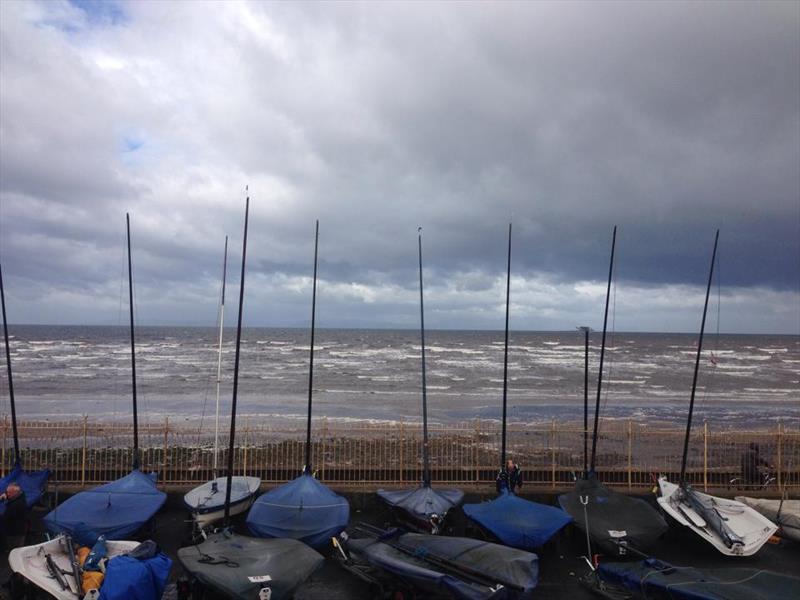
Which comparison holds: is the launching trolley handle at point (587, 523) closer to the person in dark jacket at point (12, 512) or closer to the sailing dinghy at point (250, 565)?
the sailing dinghy at point (250, 565)

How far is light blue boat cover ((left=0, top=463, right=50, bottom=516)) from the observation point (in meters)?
12.5

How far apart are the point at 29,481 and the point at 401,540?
8887 millimetres

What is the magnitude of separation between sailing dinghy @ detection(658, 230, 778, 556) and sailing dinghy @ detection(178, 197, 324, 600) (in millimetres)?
7600

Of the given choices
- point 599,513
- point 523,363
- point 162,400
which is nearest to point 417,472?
point 599,513

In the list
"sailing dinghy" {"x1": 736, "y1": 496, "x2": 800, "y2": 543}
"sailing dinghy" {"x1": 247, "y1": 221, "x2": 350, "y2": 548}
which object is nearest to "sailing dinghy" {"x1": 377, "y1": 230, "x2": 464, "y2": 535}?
"sailing dinghy" {"x1": 247, "y1": 221, "x2": 350, "y2": 548}

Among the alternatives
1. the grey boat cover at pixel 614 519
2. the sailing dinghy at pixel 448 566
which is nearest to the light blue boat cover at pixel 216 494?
the sailing dinghy at pixel 448 566

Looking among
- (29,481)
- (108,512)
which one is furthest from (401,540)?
(29,481)

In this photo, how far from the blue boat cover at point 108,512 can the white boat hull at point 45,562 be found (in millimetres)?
587

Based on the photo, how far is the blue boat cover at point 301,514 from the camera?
10.8 m

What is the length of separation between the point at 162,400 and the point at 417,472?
29.9 meters

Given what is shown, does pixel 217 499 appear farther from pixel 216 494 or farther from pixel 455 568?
pixel 455 568

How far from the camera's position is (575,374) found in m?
63.7

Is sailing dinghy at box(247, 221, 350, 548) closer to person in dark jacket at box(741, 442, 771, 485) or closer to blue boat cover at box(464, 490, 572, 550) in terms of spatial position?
blue boat cover at box(464, 490, 572, 550)

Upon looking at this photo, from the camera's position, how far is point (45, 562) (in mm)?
9391
